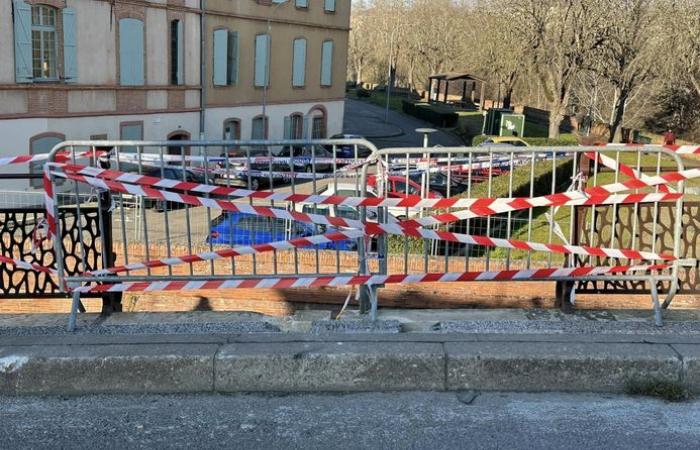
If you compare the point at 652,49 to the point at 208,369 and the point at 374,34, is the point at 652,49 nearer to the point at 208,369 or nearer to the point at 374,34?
the point at 208,369

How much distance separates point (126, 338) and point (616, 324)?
3137mm

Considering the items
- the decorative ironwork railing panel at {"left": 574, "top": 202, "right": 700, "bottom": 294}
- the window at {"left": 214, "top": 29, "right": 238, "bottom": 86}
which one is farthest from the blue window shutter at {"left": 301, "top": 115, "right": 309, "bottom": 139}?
the decorative ironwork railing panel at {"left": 574, "top": 202, "right": 700, "bottom": 294}

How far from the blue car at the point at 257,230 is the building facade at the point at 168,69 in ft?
61.2

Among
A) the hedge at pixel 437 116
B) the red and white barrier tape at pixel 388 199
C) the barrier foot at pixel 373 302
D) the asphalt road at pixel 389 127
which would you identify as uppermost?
the red and white barrier tape at pixel 388 199

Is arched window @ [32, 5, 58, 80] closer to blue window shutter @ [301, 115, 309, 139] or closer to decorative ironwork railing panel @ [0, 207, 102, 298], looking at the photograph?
blue window shutter @ [301, 115, 309, 139]

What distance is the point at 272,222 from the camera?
6.60 metres

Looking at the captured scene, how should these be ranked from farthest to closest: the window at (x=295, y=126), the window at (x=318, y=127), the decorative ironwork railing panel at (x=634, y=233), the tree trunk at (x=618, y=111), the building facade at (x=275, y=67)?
the window at (x=318, y=127)
the window at (x=295, y=126)
the tree trunk at (x=618, y=111)
the building facade at (x=275, y=67)
the decorative ironwork railing panel at (x=634, y=233)

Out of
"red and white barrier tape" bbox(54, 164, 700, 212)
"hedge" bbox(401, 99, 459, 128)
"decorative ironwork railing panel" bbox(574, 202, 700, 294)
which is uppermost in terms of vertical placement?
"red and white barrier tape" bbox(54, 164, 700, 212)

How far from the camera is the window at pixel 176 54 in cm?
3088

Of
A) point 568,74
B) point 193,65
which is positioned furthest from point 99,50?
point 568,74

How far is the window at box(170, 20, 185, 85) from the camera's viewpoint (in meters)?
30.9

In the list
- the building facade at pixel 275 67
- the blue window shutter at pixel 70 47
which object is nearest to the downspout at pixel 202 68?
the building facade at pixel 275 67

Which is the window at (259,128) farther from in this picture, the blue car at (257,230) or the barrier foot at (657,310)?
the barrier foot at (657,310)

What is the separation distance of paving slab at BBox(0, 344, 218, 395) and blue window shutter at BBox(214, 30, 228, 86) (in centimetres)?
3041
